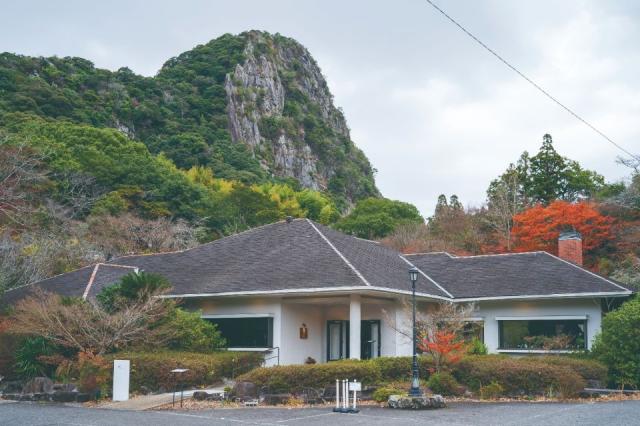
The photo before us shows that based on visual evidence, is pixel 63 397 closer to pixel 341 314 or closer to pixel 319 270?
pixel 319 270

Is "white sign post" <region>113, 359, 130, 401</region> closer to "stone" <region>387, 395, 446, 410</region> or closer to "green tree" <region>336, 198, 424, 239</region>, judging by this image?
"stone" <region>387, 395, 446, 410</region>

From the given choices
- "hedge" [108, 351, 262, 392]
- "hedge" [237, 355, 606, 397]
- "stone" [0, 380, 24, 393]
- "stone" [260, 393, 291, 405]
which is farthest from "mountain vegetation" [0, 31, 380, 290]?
"stone" [260, 393, 291, 405]

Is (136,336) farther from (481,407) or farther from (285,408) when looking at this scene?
(481,407)

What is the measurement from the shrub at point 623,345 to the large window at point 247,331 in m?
10.4

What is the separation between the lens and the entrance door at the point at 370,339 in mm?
25891

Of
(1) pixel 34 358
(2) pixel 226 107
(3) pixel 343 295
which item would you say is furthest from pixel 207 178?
(1) pixel 34 358

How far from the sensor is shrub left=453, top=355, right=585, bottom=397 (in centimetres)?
1905

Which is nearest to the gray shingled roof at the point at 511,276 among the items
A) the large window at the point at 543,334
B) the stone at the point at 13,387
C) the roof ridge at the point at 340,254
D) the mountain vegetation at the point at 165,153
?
the large window at the point at 543,334

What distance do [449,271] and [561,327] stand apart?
5.63m

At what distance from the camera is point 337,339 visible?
26812mm

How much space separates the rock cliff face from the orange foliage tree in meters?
60.8

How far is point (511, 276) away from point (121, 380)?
15136 millimetres

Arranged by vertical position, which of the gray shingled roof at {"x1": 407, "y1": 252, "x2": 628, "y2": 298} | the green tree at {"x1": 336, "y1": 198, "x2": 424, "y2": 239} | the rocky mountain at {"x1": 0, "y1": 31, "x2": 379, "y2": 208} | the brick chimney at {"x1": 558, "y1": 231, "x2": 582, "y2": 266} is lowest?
the gray shingled roof at {"x1": 407, "y1": 252, "x2": 628, "y2": 298}

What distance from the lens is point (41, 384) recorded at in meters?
19.8
